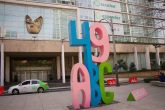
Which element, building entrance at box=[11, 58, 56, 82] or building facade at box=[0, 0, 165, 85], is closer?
building facade at box=[0, 0, 165, 85]

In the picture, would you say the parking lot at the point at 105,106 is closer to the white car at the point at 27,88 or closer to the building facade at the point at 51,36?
the white car at the point at 27,88

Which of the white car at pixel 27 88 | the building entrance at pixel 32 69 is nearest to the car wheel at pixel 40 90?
the white car at pixel 27 88

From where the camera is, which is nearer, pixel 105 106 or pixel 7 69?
pixel 105 106

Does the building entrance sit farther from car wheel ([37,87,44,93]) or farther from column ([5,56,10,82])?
car wheel ([37,87,44,93])

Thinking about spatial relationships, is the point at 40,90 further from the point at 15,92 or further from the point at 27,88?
the point at 15,92

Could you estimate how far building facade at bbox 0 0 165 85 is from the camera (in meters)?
41.5

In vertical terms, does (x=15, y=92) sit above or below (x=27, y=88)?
below

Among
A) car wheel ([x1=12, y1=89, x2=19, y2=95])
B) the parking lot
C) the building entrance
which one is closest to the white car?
car wheel ([x1=12, y1=89, x2=19, y2=95])

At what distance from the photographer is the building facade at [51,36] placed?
1635 inches

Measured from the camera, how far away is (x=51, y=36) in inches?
1745

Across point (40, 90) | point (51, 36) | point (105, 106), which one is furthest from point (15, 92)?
point (51, 36)

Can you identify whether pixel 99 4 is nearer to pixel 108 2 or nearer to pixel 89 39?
pixel 108 2

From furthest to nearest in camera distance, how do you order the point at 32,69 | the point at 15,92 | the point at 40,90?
1. the point at 32,69
2. the point at 40,90
3. the point at 15,92

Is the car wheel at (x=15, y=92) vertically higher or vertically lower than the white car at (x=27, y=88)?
lower
